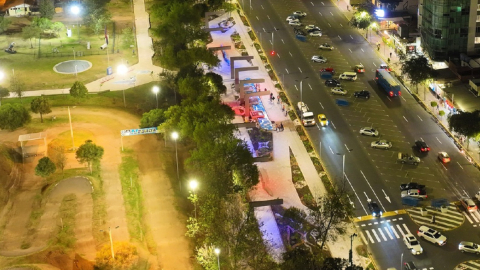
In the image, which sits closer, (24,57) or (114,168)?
(114,168)

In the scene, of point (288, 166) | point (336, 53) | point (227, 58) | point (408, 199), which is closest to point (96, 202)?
point (288, 166)

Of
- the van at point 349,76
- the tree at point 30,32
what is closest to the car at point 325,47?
the van at point 349,76

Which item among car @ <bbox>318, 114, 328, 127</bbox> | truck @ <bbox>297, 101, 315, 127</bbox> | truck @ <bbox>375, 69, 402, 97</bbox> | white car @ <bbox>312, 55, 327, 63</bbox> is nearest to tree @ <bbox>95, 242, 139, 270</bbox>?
truck @ <bbox>297, 101, 315, 127</bbox>

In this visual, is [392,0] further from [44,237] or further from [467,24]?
[44,237]

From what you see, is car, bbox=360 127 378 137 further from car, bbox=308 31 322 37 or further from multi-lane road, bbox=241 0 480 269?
car, bbox=308 31 322 37

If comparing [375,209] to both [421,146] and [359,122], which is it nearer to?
[421,146]

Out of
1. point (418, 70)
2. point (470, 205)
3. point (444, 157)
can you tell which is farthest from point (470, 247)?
point (418, 70)

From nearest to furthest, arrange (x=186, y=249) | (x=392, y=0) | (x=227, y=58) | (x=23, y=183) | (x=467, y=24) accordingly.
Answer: (x=186, y=249) < (x=23, y=183) < (x=467, y=24) < (x=227, y=58) < (x=392, y=0)
